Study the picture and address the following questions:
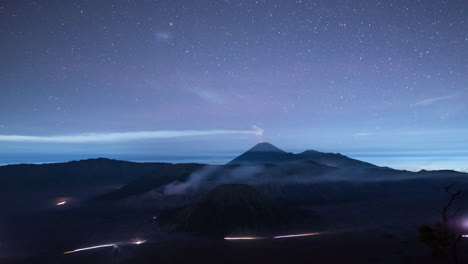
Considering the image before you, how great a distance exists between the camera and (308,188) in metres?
121

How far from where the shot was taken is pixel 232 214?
62.9 m

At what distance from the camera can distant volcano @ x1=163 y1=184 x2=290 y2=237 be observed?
58.5m

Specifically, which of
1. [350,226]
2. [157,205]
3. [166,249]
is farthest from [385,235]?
[157,205]

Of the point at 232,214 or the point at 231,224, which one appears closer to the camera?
the point at 231,224

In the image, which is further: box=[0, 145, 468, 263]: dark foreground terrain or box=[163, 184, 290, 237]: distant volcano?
box=[163, 184, 290, 237]: distant volcano

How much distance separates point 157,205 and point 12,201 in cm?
6714

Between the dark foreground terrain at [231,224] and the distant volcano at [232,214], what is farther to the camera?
the distant volcano at [232,214]

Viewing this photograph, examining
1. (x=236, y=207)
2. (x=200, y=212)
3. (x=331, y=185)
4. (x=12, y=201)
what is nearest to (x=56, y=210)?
(x=12, y=201)

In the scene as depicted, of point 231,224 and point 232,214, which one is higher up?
point 232,214

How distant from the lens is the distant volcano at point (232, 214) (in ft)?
192

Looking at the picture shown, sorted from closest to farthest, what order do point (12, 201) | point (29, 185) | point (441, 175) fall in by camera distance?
point (12, 201) < point (441, 175) < point (29, 185)

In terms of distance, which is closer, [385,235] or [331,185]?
[385,235]

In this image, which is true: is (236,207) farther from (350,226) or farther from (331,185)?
(331,185)

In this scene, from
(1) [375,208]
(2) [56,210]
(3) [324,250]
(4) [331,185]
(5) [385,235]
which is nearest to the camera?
(3) [324,250]
